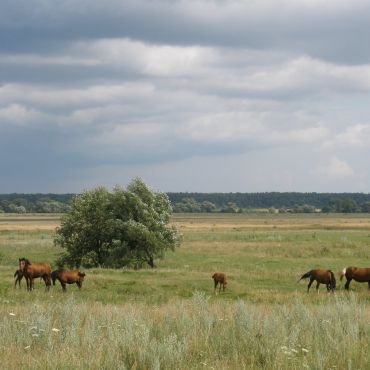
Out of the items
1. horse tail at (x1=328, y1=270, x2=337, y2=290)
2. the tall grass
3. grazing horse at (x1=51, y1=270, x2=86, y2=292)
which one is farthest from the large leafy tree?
the tall grass

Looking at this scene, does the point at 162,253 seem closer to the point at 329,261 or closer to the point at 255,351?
the point at 329,261

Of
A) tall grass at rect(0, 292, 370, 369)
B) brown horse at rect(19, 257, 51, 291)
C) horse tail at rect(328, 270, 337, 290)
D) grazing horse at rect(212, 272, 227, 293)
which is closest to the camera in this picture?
tall grass at rect(0, 292, 370, 369)

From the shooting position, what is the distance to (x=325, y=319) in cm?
1259

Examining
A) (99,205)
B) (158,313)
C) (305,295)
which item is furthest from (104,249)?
(158,313)

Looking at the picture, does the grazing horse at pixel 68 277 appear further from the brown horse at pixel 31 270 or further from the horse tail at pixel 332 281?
the horse tail at pixel 332 281

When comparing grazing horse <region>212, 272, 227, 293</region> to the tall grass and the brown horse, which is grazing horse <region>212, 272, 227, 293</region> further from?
the tall grass

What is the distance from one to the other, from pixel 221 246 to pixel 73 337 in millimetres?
49334

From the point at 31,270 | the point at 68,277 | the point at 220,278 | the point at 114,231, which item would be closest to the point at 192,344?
the point at 68,277

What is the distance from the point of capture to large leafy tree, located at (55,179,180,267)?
44406 mm

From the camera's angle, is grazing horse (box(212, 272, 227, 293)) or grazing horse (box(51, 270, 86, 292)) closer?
grazing horse (box(51, 270, 86, 292))

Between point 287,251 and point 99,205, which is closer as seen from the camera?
point 99,205

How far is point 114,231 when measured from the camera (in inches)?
1781

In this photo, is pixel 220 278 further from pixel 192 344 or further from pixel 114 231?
pixel 114 231

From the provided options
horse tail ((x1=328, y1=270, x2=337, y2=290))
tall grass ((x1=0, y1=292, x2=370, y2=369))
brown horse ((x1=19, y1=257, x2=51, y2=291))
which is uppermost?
tall grass ((x1=0, y1=292, x2=370, y2=369))
